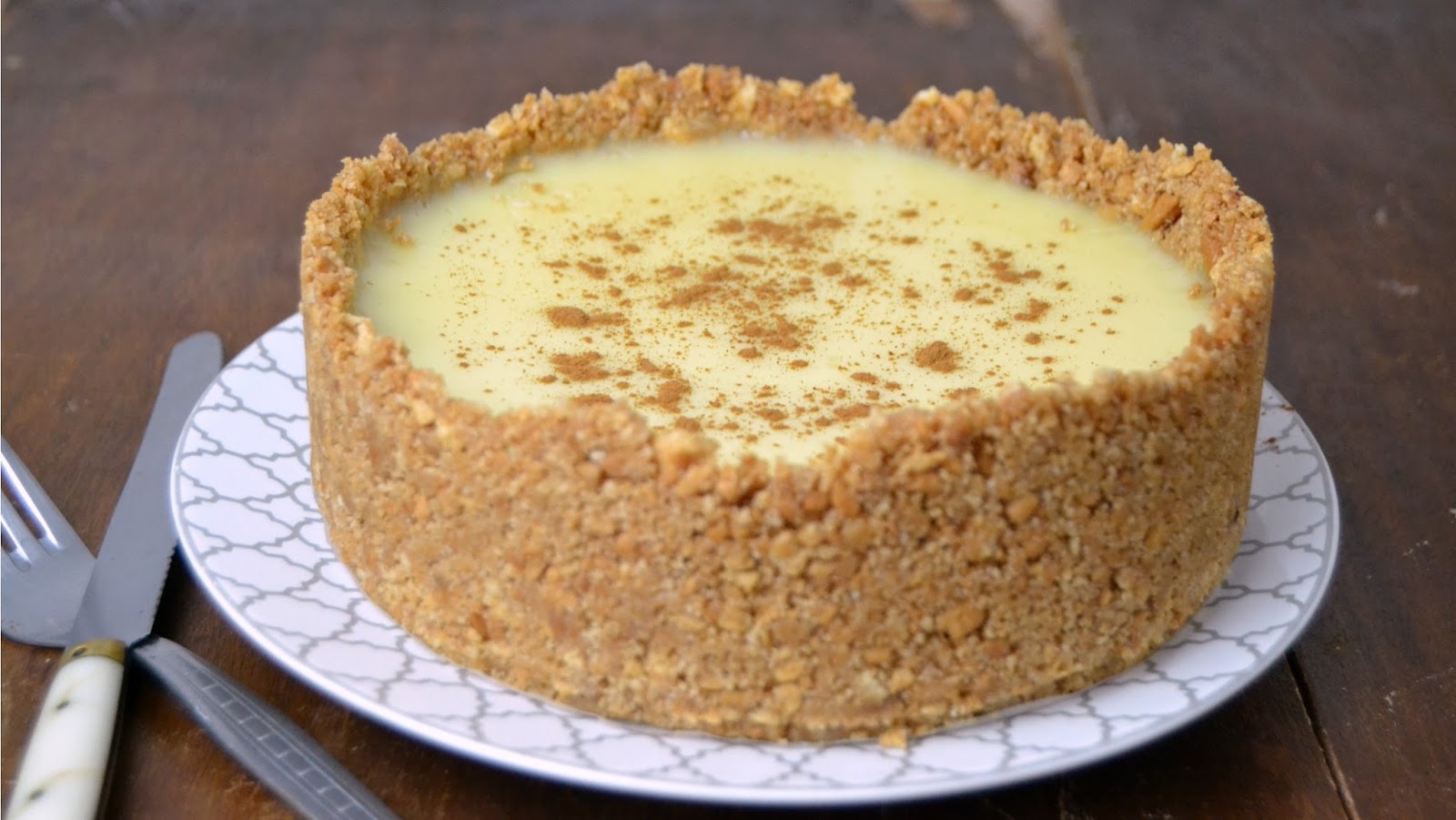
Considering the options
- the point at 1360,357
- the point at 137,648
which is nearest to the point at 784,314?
the point at 137,648

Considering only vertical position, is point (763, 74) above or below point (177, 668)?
below

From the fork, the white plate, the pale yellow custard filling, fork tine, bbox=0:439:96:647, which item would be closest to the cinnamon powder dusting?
the pale yellow custard filling

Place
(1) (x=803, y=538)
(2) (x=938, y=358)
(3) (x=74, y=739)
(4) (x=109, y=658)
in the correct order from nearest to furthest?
(1) (x=803, y=538), (3) (x=74, y=739), (4) (x=109, y=658), (2) (x=938, y=358)

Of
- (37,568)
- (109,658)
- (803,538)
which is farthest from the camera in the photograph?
(37,568)

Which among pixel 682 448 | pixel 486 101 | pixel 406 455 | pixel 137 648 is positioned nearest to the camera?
pixel 682 448

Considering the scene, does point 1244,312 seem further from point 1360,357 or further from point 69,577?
point 69,577

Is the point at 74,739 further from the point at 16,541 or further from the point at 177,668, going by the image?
the point at 16,541

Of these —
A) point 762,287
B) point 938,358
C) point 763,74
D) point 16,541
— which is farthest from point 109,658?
point 763,74

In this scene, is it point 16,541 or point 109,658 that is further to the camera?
point 16,541
